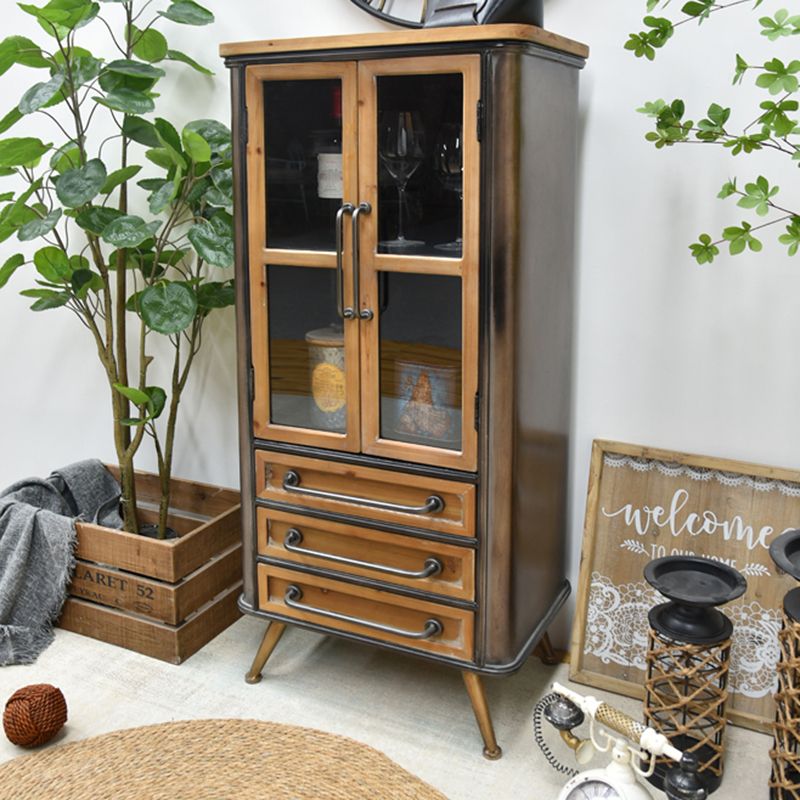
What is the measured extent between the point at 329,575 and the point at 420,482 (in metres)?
0.30

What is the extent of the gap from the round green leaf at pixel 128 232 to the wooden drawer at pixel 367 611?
72 centimetres

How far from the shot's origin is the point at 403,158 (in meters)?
1.86

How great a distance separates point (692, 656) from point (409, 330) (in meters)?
0.78

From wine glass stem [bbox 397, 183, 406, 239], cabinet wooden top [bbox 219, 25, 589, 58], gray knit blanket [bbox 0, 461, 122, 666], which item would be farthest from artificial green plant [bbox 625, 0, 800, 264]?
gray knit blanket [bbox 0, 461, 122, 666]

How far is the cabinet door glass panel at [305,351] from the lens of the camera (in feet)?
6.53

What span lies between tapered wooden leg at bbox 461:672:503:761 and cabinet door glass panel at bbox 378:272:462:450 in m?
0.46

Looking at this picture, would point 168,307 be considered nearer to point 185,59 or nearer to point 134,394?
point 134,394

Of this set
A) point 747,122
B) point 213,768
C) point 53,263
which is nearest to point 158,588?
point 213,768

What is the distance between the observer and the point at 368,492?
2.03 meters

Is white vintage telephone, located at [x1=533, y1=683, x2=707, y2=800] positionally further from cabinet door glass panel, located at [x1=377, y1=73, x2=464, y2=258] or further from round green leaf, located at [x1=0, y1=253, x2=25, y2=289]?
round green leaf, located at [x1=0, y1=253, x2=25, y2=289]

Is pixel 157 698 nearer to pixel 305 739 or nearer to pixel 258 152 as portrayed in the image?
pixel 305 739

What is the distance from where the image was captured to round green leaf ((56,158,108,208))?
7.00ft

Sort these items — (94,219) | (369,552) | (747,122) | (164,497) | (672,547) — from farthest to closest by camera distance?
(164,497) < (94,219) < (672,547) < (369,552) < (747,122)

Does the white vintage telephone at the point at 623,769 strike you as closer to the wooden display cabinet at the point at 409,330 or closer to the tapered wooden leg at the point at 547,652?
the wooden display cabinet at the point at 409,330
